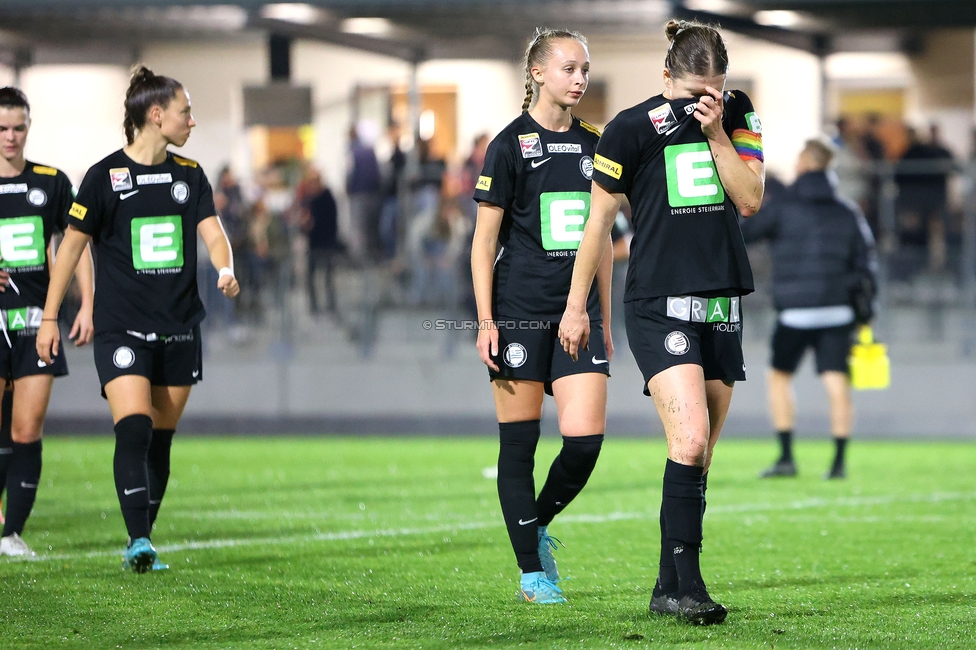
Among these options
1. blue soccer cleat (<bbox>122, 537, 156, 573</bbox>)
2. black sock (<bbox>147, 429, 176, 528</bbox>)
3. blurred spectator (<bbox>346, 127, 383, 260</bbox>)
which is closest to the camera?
blue soccer cleat (<bbox>122, 537, 156, 573</bbox>)

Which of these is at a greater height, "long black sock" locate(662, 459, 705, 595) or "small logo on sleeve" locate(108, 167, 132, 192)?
"small logo on sleeve" locate(108, 167, 132, 192)

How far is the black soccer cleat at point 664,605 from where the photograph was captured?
4.95m

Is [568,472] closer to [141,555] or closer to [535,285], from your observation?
[535,285]

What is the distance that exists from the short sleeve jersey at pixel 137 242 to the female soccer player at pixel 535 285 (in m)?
1.62

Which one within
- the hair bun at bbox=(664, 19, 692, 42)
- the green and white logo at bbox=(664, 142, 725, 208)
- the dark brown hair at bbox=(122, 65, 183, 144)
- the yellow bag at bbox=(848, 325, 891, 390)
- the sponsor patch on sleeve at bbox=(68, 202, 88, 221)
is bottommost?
the yellow bag at bbox=(848, 325, 891, 390)

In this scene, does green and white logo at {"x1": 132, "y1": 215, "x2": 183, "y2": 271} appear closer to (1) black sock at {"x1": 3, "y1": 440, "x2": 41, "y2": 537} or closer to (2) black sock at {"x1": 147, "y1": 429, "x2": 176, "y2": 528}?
(2) black sock at {"x1": 147, "y1": 429, "x2": 176, "y2": 528}

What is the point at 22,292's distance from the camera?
22.3 ft

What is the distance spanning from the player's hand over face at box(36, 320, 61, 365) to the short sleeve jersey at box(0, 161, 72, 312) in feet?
1.57

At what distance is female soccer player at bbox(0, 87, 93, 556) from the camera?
6.78 m

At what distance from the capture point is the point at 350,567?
6379 mm

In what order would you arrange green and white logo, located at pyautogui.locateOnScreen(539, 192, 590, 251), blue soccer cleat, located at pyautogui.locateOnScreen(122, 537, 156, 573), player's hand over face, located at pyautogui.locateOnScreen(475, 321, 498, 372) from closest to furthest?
player's hand over face, located at pyautogui.locateOnScreen(475, 321, 498, 372)
green and white logo, located at pyautogui.locateOnScreen(539, 192, 590, 251)
blue soccer cleat, located at pyautogui.locateOnScreen(122, 537, 156, 573)

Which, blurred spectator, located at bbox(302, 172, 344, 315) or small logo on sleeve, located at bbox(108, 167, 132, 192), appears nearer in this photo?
small logo on sleeve, located at bbox(108, 167, 132, 192)

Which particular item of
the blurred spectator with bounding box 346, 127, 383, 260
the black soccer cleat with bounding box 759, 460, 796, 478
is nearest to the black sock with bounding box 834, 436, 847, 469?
the black soccer cleat with bounding box 759, 460, 796, 478

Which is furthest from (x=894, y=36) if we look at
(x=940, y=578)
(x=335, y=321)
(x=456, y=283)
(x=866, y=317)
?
(x=940, y=578)
